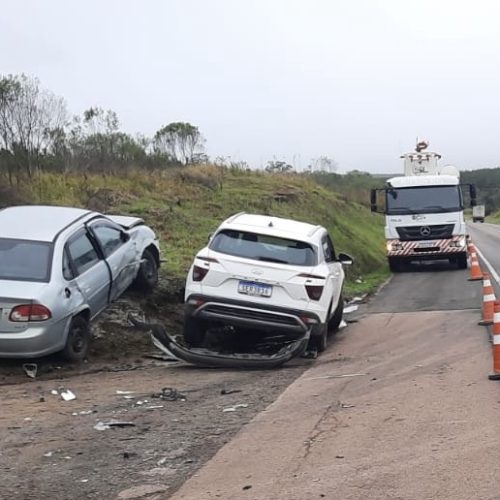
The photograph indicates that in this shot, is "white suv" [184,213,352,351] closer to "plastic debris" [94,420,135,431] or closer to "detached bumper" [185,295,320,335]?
"detached bumper" [185,295,320,335]

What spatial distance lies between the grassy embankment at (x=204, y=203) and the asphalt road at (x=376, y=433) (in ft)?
16.8

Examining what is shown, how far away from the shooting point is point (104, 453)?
18.9ft

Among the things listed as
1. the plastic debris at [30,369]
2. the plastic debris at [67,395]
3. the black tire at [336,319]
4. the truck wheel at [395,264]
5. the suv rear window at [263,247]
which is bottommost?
the truck wheel at [395,264]

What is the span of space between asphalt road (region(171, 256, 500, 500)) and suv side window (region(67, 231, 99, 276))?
3.02 meters

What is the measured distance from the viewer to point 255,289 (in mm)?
9578

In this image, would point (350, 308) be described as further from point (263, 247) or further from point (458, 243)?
point (458, 243)

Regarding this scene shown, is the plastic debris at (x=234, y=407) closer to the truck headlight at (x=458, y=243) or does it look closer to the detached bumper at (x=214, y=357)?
the detached bumper at (x=214, y=357)

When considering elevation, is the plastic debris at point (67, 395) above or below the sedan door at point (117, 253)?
below

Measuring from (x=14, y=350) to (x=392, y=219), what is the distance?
1649 cm

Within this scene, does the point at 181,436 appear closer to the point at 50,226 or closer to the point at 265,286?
the point at 265,286

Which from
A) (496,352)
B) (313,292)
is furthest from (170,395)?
(496,352)

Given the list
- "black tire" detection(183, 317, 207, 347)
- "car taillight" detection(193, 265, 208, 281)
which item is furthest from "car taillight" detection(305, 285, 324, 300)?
"black tire" detection(183, 317, 207, 347)

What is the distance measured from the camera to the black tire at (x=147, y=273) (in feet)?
37.7

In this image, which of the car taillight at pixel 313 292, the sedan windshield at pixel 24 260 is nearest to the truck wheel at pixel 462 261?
the car taillight at pixel 313 292
